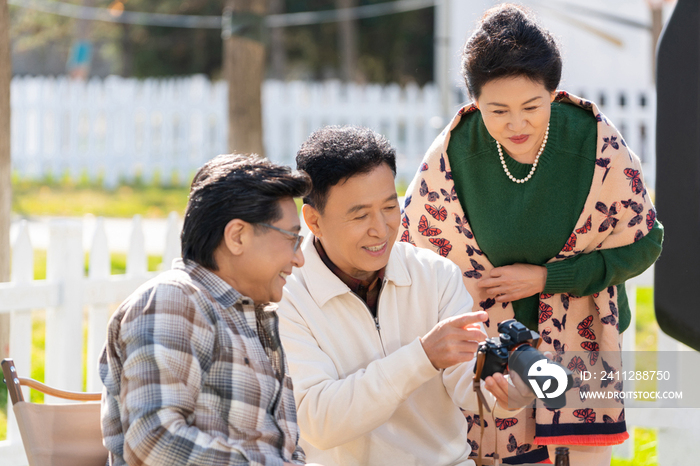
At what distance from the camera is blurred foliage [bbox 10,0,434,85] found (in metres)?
21.0

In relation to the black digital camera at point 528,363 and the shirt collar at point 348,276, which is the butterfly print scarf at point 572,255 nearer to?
the shirt collar at point 348,276

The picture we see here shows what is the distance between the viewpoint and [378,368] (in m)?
2.00

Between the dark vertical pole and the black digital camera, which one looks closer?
the black digital camera

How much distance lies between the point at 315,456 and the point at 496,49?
128 cm

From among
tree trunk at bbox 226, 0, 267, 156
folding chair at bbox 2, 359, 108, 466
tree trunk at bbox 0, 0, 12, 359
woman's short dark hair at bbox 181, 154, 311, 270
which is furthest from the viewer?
tree trunk at bbox 226, 0, 267, 156

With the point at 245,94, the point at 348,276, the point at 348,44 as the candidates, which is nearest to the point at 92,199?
the point at 245,94

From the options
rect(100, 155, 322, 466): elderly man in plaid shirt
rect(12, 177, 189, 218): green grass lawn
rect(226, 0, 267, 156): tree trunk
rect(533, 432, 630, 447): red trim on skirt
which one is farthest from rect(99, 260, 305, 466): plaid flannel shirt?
rect(12, 177, 189, 218): green grass lawn

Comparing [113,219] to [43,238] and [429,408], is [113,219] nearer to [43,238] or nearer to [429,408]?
[43,238]

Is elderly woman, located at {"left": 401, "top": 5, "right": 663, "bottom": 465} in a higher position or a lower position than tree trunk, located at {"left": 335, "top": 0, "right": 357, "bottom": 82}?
lower

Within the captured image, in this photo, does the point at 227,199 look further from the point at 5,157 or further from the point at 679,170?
the point at 5,157

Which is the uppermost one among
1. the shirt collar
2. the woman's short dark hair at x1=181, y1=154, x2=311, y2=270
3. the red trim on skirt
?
the woman's short dark hair at x1=181, y1=154, x2=311, y2=270

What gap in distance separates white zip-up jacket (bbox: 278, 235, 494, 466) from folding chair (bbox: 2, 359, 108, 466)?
1.72 ft

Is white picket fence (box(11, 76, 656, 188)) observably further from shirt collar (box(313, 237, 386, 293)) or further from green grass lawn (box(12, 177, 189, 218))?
shirt collar (box(313, 237, 386, 293))

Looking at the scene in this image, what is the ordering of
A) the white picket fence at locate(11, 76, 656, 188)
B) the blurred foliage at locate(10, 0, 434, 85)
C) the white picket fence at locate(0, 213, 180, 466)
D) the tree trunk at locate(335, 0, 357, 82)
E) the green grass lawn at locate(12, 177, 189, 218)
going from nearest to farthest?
the white picket fence at locate(0, 213, 180, 466) < the green grass lawn at locate(12, 177, 189, 218) < the white picket fence at locate(11, 76, 656, 188) < the tree trunk at locate(335, 0, 357, 82) < the blurred foliage at locate(10, 0, 434, 85)
